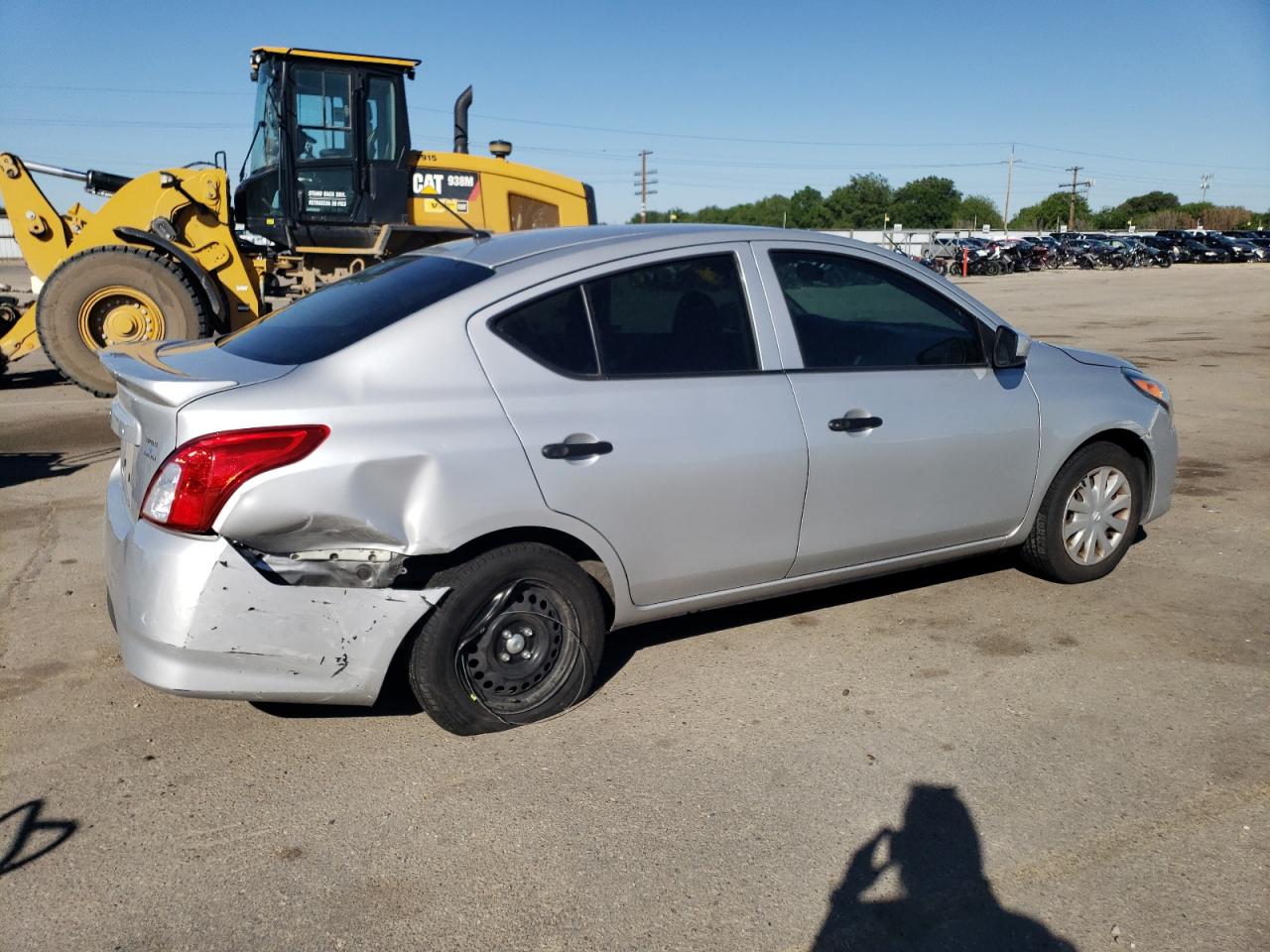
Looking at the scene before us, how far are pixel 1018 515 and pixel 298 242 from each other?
31.1 feet

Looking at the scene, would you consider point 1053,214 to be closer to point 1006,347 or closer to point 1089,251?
point 1089,251

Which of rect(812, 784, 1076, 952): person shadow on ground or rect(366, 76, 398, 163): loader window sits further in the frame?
rect(366, 76, 398, 163): loader window

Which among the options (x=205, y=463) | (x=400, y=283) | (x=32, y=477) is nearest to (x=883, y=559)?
(x=400, y=283)

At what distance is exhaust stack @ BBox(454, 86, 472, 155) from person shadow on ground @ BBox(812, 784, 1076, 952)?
11321 millimetres

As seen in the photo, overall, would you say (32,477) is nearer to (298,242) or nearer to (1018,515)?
(298,242)

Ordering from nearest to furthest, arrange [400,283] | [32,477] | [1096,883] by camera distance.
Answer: [1096,883]
[400,283]
[32,477]

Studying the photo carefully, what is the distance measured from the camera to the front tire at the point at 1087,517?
200 inches

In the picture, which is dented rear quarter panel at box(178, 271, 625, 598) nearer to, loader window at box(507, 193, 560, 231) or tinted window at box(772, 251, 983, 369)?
tinted window at box(772, 251, 983, 369)

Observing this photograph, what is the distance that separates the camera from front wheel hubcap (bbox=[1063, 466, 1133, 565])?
517 cm

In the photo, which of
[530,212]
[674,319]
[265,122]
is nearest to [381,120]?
[265,122]

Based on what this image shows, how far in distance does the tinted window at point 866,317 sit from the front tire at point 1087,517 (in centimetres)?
83

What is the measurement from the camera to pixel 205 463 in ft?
10.8

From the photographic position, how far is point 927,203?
111 meters

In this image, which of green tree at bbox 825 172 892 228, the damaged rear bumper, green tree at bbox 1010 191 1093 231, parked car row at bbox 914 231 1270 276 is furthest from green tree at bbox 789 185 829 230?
the damaged rear bumper
